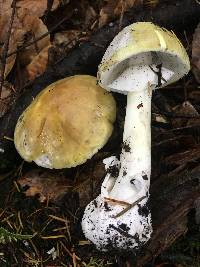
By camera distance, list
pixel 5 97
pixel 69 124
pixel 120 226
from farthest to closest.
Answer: pixel 5 97, pixel 69 124, pixel 120 226

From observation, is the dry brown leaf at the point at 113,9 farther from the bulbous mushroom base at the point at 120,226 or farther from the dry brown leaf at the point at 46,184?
the bulbous mushroom base at the point at 120,226

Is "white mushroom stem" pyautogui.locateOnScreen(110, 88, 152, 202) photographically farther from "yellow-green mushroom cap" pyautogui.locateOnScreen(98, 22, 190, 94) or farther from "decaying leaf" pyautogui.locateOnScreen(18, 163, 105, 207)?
"decaying leaf" pyautogui.locateOnScreen(18, 163, 105, 207)

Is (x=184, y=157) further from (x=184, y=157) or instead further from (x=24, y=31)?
(x=24, y=31)

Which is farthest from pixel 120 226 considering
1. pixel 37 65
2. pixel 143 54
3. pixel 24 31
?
pixel 24 31

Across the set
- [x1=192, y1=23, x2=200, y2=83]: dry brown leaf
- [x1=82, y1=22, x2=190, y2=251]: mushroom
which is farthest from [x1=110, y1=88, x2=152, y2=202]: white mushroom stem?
[x1=192, y1=23, x2=200, y2=83]: dry brown leaf

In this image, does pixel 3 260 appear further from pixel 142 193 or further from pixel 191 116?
pixel 191 116

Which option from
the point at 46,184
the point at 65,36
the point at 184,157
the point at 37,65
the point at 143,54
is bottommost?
the point at 46,184

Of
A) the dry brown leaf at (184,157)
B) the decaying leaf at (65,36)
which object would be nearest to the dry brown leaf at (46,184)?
the dry brown leaf at (184,157)
